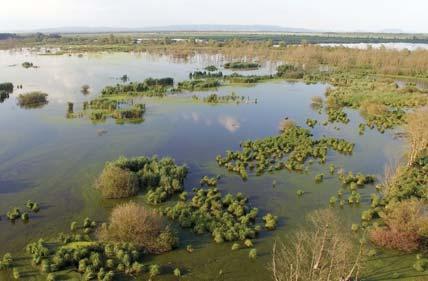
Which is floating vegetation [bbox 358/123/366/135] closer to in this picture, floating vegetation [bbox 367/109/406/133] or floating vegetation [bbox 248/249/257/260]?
floating vegetation [bbox 367/109/406/133]

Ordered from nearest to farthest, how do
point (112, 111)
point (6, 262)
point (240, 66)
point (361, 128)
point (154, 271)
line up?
point (154, 271), point (6, 262), point (361, 128), point (112, 111), point (240, 66)

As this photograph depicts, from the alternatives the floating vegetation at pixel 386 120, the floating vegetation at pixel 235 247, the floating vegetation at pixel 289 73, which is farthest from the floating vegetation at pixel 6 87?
the floating vegetation at pixel 235 247

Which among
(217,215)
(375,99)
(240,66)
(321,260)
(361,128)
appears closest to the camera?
(321,260)

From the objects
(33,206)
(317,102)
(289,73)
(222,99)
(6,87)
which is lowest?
(33,206)

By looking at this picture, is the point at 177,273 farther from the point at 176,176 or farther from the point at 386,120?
the point at 386,120

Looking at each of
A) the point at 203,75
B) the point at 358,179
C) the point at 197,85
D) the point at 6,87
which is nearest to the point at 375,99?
the point at 197,85

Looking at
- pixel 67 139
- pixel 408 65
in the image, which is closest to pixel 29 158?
pixel 67 139

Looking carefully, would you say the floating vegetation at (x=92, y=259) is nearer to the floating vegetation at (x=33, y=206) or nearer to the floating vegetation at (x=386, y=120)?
the floating vegetation at (x=33, y=206)
